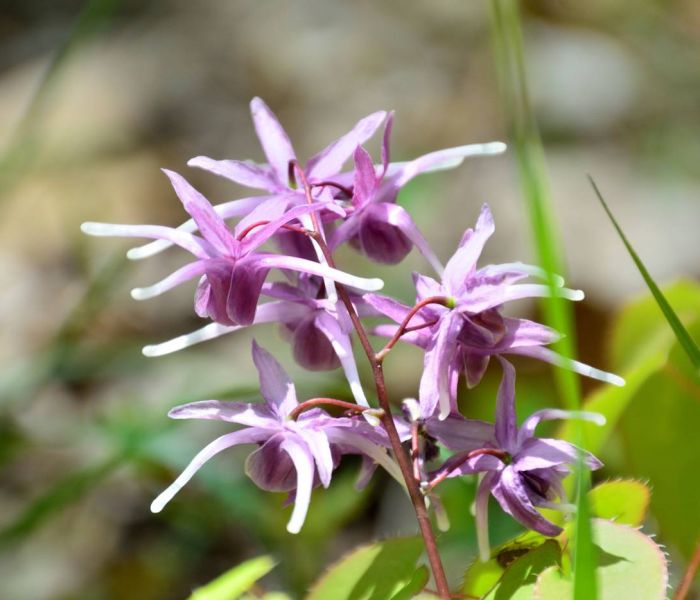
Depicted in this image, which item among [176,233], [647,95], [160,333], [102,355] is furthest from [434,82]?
[176,233]

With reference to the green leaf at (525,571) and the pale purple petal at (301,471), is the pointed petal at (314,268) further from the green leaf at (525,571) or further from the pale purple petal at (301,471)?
the green leaf at (525,571)

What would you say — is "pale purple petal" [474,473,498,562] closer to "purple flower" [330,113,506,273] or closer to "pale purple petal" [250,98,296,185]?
"purple flower" [330,113,506,273]

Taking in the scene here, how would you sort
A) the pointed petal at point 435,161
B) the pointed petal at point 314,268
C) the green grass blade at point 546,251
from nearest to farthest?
the green grass blade at point 546,251 < the pointed petal at point 314,268 < the pointed petal at point 435,161

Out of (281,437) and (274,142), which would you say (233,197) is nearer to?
(274,142)

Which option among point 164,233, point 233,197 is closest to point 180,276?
point 164,233

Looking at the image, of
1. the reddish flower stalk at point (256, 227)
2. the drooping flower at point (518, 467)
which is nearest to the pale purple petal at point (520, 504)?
the drooping flower at point (518, 467)

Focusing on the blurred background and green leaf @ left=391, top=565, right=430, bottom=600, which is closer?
green leaf @ left=391, top=565, right=430, bottom=600

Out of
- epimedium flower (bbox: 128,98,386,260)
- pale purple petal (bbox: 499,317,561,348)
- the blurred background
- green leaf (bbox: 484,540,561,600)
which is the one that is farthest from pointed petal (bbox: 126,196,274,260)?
the blurred background
